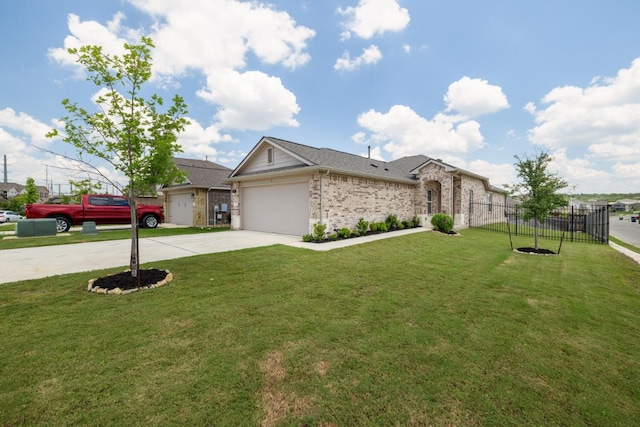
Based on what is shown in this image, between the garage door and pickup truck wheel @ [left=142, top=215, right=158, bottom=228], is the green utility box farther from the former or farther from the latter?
the garage door

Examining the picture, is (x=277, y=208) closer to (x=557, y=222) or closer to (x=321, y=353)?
(x=321, y=353)

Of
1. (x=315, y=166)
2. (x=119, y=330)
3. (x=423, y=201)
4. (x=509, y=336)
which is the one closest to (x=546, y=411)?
(x=509, y=336)

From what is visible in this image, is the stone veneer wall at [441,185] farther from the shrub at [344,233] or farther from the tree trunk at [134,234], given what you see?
Result: the tree trunk at [134,234]

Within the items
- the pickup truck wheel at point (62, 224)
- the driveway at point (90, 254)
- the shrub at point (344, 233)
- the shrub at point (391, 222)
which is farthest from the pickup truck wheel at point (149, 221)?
the shrub at point (391, 222)

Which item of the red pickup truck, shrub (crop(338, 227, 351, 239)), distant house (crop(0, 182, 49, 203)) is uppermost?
distant house (crop(0, 182, 49, 203))

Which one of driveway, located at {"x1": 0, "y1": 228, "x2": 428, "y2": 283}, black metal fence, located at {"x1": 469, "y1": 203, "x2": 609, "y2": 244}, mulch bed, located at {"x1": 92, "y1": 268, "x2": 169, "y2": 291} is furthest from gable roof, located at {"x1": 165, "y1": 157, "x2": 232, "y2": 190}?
black metal fence, located at {"x1": 469, "y1": 203, "x2": 609, "y2": 244}

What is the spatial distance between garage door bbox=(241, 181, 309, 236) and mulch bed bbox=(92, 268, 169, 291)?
7.21 meters

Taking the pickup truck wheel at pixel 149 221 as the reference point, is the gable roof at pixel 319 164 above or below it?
above

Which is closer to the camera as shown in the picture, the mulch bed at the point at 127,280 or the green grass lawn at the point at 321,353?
the green grass lawn at the point at 321,353

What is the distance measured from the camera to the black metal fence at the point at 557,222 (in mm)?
12244

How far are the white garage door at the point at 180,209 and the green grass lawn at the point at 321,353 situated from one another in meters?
14.5

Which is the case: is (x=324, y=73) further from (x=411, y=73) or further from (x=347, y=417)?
(x=347, y=417)

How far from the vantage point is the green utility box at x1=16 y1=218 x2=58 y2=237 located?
1180 centimetres

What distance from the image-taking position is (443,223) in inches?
562
